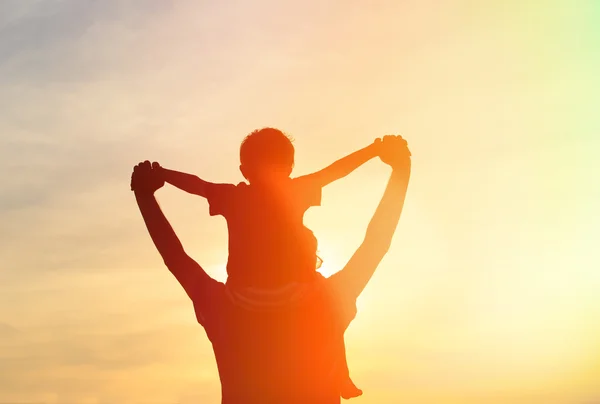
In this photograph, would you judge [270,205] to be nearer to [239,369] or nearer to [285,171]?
[285,171]

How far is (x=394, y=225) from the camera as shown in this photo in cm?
630

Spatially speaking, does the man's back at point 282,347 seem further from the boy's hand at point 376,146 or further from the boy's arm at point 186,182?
the boy's hand at point 376,146

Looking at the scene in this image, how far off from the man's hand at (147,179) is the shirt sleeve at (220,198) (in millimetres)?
402

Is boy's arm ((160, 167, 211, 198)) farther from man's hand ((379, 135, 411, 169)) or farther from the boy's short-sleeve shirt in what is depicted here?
man's hand ((379, 135, 411, 169))

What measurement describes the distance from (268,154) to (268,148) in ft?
0.15

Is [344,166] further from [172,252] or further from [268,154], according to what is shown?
[172,252]

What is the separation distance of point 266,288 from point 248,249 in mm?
319

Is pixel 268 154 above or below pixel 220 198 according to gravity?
above

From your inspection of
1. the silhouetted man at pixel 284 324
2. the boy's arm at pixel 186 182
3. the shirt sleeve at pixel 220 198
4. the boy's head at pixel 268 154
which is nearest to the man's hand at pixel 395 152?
the silhouetted man at pixel 284 324

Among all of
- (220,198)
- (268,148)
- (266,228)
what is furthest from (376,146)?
(220,198)

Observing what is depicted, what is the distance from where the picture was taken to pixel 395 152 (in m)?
6.57

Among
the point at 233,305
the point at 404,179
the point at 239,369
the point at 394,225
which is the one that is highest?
the point at 404,179

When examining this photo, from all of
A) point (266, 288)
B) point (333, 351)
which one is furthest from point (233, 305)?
point (333, 351)

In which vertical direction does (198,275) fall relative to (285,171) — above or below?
below
